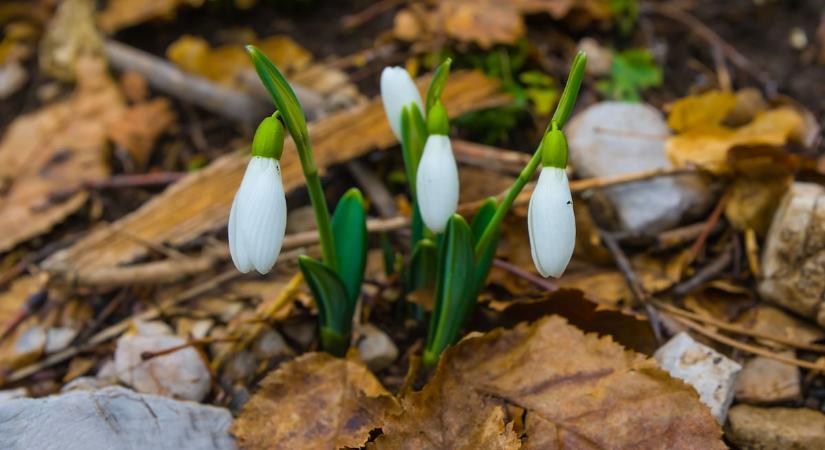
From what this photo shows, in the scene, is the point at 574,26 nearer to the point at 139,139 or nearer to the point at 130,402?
the point at 139,139

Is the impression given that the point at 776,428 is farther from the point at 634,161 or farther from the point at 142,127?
the point at 142,127

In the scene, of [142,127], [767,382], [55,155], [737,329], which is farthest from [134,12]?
[767,382]

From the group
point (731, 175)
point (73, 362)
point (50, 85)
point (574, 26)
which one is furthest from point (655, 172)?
point (50, 85)

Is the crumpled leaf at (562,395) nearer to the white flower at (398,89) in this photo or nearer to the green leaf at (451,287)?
the green leaf at (451,287)

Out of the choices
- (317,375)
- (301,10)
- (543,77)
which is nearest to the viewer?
(317,375)

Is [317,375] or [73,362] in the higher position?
[317,375]

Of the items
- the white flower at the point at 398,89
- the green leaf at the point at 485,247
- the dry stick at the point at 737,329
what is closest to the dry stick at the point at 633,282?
the dry stick at the point at 737,329
